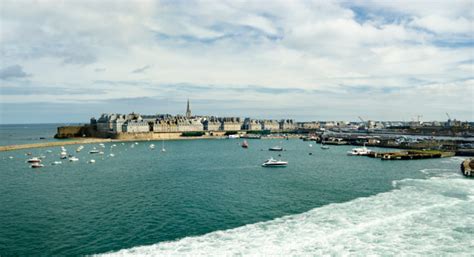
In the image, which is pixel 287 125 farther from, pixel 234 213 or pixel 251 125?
pixel 234 213

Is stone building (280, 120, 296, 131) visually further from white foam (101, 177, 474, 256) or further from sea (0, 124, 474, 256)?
white foam (101, 177, 474, 256)

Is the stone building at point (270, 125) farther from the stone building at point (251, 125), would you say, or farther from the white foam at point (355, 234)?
the white foam at point (355, 234)

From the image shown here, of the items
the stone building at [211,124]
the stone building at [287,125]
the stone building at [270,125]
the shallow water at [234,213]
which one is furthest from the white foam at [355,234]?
the stone building at [287,125]

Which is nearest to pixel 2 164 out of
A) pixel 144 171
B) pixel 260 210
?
pixel 144 171

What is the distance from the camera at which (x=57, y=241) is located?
18812mm

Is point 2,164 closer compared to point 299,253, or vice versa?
point 299,253

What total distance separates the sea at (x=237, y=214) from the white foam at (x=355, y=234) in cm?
5

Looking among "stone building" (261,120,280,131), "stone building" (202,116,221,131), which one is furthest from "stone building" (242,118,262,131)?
"stone building" (202,116,221,131)

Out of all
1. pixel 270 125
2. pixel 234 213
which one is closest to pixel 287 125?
pixel 270 125

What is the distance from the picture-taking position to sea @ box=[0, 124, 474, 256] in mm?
17969

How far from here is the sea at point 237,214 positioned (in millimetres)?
17969

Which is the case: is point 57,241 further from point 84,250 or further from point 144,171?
point 144,171

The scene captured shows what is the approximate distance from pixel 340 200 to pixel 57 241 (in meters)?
18.5

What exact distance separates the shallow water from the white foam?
0.17 ft
